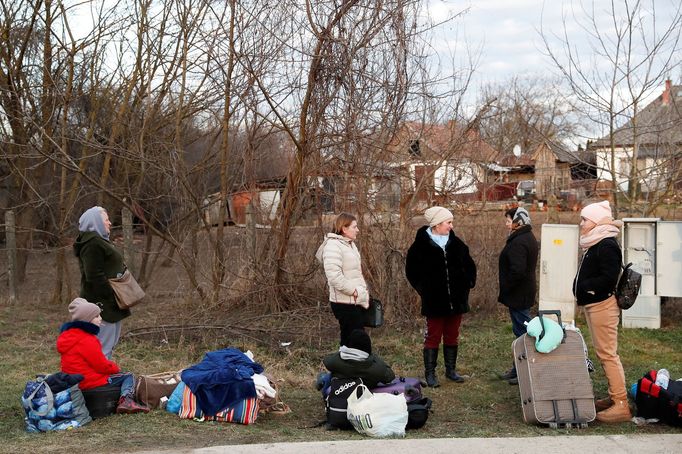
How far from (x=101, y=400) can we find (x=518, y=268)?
402 cm

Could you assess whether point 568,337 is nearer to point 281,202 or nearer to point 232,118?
point 281,202

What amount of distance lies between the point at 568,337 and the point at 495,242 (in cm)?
515

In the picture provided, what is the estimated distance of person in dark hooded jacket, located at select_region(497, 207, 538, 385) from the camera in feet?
24.9

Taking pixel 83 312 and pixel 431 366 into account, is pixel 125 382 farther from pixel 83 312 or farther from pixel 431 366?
pixel 431 366

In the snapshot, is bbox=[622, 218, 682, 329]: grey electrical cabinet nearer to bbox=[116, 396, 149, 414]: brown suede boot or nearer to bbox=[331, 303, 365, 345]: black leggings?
bbox=[331, 303, 365, 345]: black leggings

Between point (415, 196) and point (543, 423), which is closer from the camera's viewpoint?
point (543, 423)

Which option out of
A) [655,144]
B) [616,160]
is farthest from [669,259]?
[616,160]

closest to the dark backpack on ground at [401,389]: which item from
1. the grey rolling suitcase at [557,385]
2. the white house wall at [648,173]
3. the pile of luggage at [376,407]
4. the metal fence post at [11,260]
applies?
the pile of luggage at [376,407]

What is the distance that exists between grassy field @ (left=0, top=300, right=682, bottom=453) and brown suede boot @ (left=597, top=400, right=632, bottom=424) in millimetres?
94

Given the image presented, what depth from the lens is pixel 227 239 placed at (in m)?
11.8

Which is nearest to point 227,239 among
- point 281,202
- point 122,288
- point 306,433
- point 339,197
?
point 281,202

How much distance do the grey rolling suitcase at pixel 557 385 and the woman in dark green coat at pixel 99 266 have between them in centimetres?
376

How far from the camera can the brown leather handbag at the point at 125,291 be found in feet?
23.6

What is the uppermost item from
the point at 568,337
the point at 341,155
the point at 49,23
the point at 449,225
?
the point at 49,23
